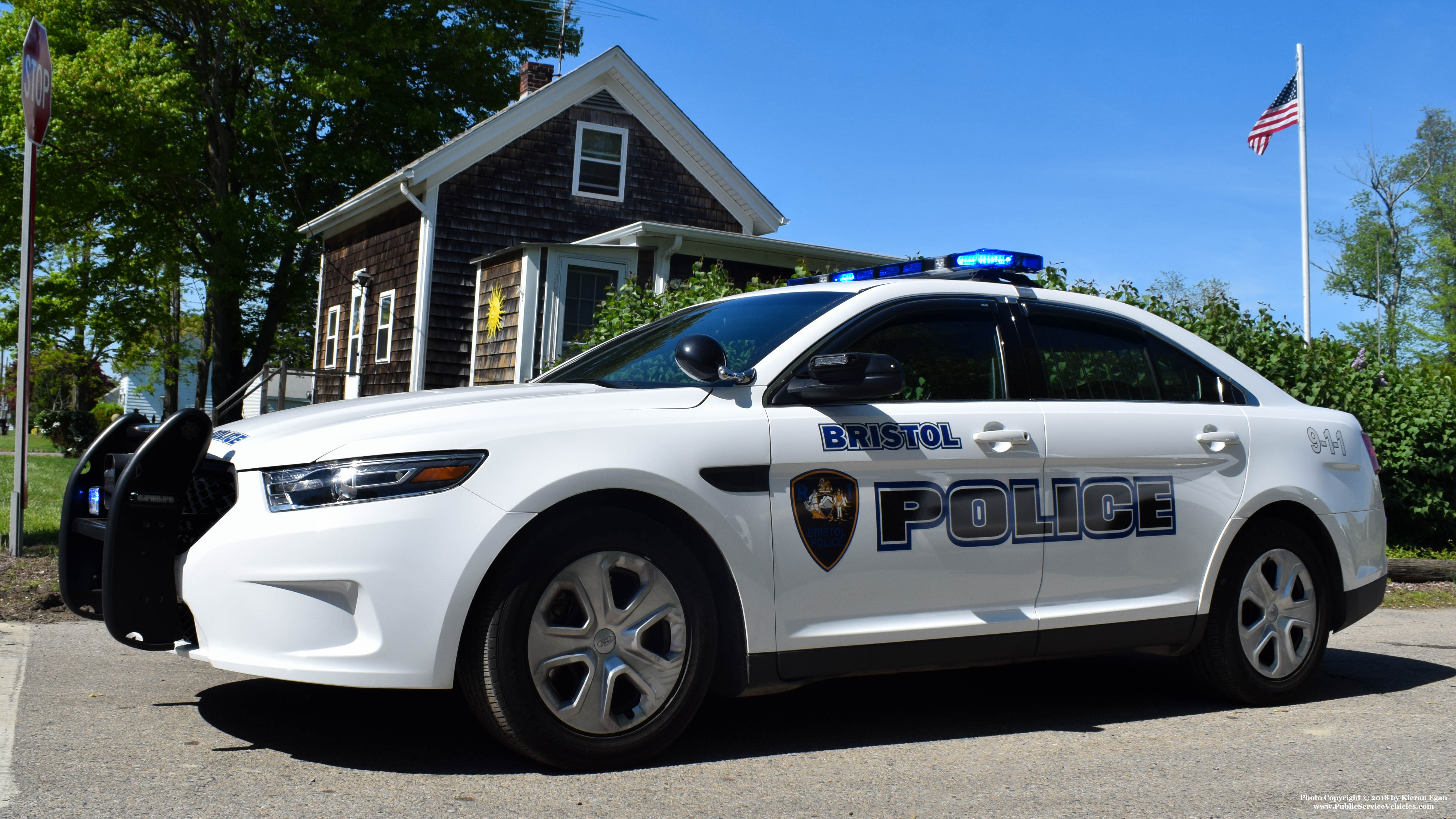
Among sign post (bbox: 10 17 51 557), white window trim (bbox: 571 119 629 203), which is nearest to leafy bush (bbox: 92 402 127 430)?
white window trim (bbox: 571 119 629 203)

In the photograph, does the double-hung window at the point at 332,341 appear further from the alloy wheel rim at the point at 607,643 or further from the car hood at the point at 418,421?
the alloy wheel rim at the point at 607,643

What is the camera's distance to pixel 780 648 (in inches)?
151

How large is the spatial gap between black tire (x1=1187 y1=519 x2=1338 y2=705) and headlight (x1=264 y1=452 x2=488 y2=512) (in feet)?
10.4

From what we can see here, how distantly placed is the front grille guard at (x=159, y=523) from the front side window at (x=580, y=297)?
13996 millimetres

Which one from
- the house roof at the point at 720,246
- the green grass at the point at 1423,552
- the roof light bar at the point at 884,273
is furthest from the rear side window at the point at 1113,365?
the house roof at the point at 720,246

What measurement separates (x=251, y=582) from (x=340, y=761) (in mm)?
655

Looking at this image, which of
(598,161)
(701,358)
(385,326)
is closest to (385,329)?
(385,326)

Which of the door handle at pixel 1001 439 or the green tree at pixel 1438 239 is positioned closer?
the door handle at pixel 1001 439

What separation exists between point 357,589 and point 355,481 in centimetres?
31

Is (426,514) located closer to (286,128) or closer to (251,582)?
(251,582)

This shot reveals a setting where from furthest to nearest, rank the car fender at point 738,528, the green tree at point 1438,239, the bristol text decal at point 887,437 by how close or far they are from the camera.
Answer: the green tree at point 1438,239 < the bristol text decal at point 887,437 < the car fender at point 738,528

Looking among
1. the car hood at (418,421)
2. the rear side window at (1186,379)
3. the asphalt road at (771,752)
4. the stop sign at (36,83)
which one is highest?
the stop sign at (36,83)

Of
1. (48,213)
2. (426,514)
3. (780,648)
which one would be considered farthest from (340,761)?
(48,213)

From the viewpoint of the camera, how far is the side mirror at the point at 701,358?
383 centimetres
